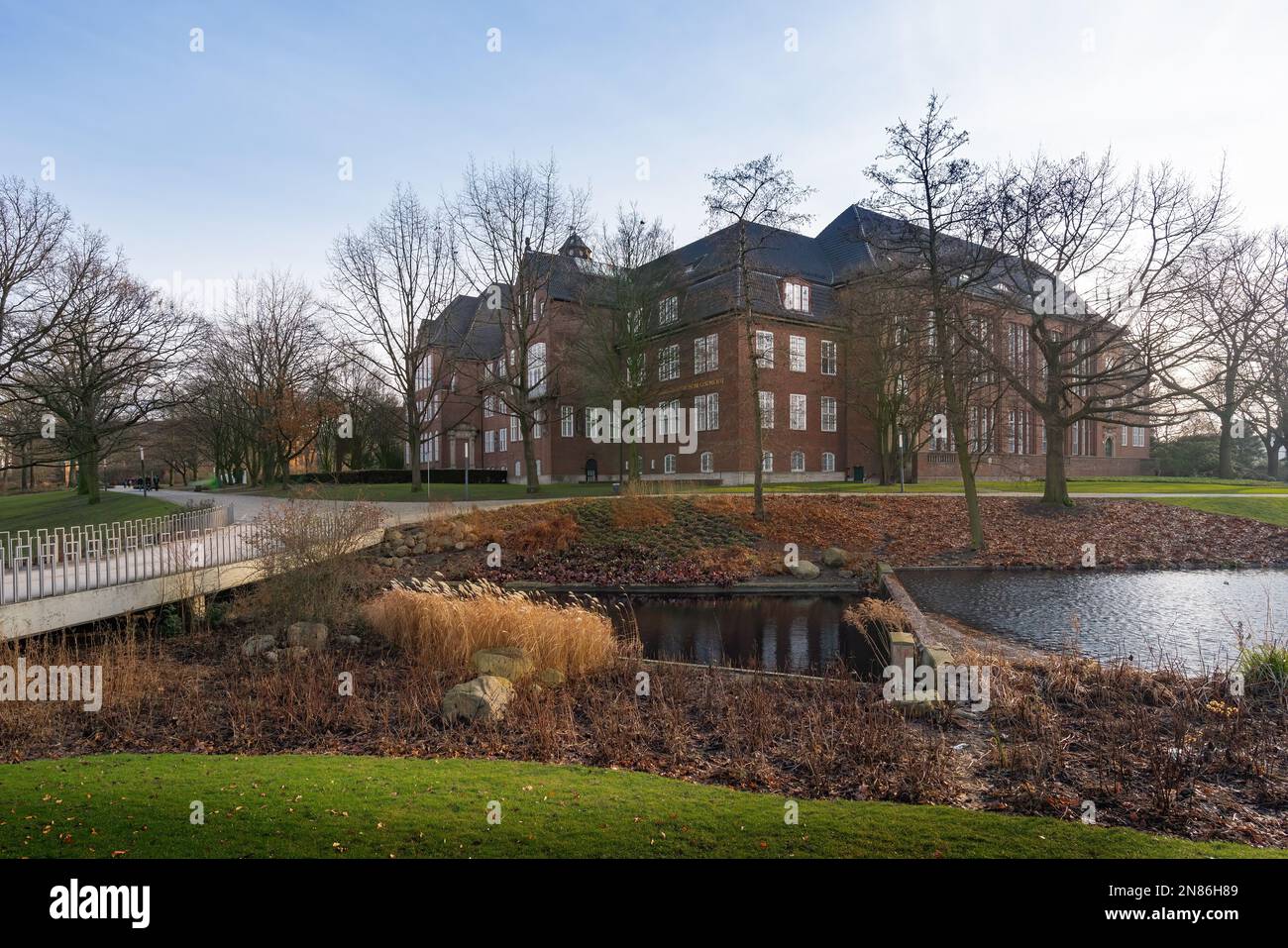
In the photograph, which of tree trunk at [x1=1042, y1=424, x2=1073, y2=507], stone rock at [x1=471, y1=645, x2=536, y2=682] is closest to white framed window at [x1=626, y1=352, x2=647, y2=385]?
tree trunk at [x1=1042, y1=424, x2=1073, y2=507]

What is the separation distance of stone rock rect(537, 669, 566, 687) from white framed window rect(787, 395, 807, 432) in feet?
113

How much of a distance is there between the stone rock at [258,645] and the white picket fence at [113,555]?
2.56 metres

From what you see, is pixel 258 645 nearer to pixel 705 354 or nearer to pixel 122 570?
pixel 122 570

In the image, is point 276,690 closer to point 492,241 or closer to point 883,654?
point 883,654

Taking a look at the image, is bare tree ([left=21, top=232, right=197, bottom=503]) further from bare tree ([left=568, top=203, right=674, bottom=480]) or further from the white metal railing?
bare tree ([left=568, top=203, right=674, bottom=480])

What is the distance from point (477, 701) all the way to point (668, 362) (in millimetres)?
31239

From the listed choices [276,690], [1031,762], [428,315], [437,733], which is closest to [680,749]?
[437,733]

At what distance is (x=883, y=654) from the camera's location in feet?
37.6

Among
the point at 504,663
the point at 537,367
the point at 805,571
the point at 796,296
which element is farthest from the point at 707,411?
the point at 504,663

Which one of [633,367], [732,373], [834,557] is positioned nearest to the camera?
[834,557]

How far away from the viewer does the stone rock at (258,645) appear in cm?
1028

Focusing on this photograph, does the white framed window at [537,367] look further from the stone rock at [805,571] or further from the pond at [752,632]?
the pond at [752,632]

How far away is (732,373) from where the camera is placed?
40531 mm

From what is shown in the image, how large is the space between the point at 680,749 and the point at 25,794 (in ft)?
15.3
